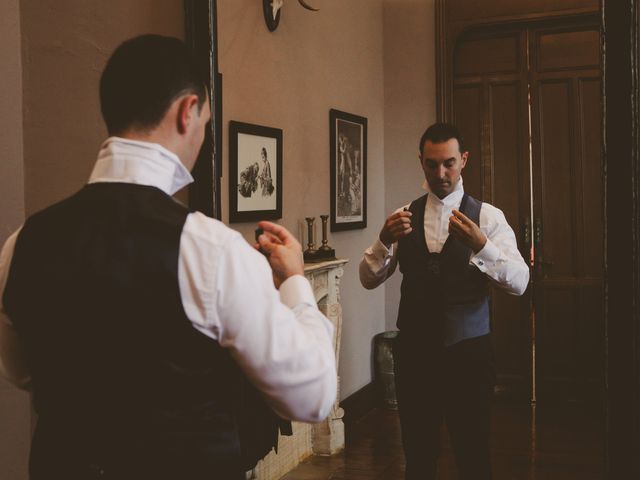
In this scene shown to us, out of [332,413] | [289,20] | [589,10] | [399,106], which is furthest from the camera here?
[289,20]

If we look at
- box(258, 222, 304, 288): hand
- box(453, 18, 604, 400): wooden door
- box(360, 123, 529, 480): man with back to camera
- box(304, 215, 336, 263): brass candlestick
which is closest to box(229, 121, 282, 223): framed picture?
box(304, 215, 336, 263): brass candlestick

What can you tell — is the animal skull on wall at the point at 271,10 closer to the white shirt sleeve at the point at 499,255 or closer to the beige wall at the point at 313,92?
the beige wall at the point at 313,92

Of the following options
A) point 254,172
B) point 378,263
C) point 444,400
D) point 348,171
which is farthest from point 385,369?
point 254,172

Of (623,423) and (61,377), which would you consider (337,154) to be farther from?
(61,377)

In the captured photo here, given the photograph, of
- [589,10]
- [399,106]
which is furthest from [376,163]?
[589,10]

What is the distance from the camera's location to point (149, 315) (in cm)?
100

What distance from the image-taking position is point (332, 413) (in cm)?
237

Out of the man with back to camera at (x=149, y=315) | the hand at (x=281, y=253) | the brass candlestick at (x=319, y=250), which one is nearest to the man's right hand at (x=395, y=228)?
the brass candlestick at (x=319, y=250)

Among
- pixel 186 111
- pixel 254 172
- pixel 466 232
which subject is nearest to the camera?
pixel 186 111

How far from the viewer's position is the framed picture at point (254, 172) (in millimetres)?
2488

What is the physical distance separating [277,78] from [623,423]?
169 cm

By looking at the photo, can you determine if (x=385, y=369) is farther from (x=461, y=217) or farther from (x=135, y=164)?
(x=135, y=164)

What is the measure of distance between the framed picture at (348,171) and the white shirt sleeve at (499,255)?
398mm

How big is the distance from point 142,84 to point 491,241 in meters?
1.10
